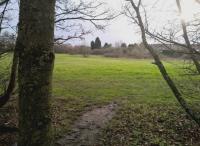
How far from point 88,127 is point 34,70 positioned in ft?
27.3

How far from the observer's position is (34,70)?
179 centimetres

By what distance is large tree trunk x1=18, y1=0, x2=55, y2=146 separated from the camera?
177 centimetres

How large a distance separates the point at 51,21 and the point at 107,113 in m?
10.2

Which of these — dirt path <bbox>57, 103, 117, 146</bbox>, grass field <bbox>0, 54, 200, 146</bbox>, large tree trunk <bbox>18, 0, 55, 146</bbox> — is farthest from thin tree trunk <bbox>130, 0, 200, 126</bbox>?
large tree trunk <bbox>18, 0, 55, 146</bbox>

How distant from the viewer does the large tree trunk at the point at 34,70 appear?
1771 mm

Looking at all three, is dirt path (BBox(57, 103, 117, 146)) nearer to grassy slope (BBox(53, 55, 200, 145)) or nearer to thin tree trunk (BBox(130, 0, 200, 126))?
grassy slope (BBox(53, 55, 200, 145))

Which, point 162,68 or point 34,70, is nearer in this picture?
point 34,70

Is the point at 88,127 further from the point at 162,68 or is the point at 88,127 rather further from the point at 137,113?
the point at 162,68

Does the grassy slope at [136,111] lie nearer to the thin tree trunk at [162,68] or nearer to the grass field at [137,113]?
the grass field at [137,113]

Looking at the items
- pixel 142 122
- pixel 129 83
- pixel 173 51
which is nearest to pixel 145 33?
pixel 173 51

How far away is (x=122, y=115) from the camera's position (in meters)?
11.4

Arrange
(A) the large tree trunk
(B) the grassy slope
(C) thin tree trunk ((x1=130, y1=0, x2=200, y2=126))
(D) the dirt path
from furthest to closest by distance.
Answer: (B) the grassy slope
(D) the dirt path
(C) thin tree trunk ((x1=130, y1=0, x2=200, y2=126))
(A) the large tree trunk

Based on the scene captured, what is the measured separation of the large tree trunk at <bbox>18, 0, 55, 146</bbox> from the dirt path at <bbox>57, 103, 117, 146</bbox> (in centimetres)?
684

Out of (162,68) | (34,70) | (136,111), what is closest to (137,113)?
(136,111)
